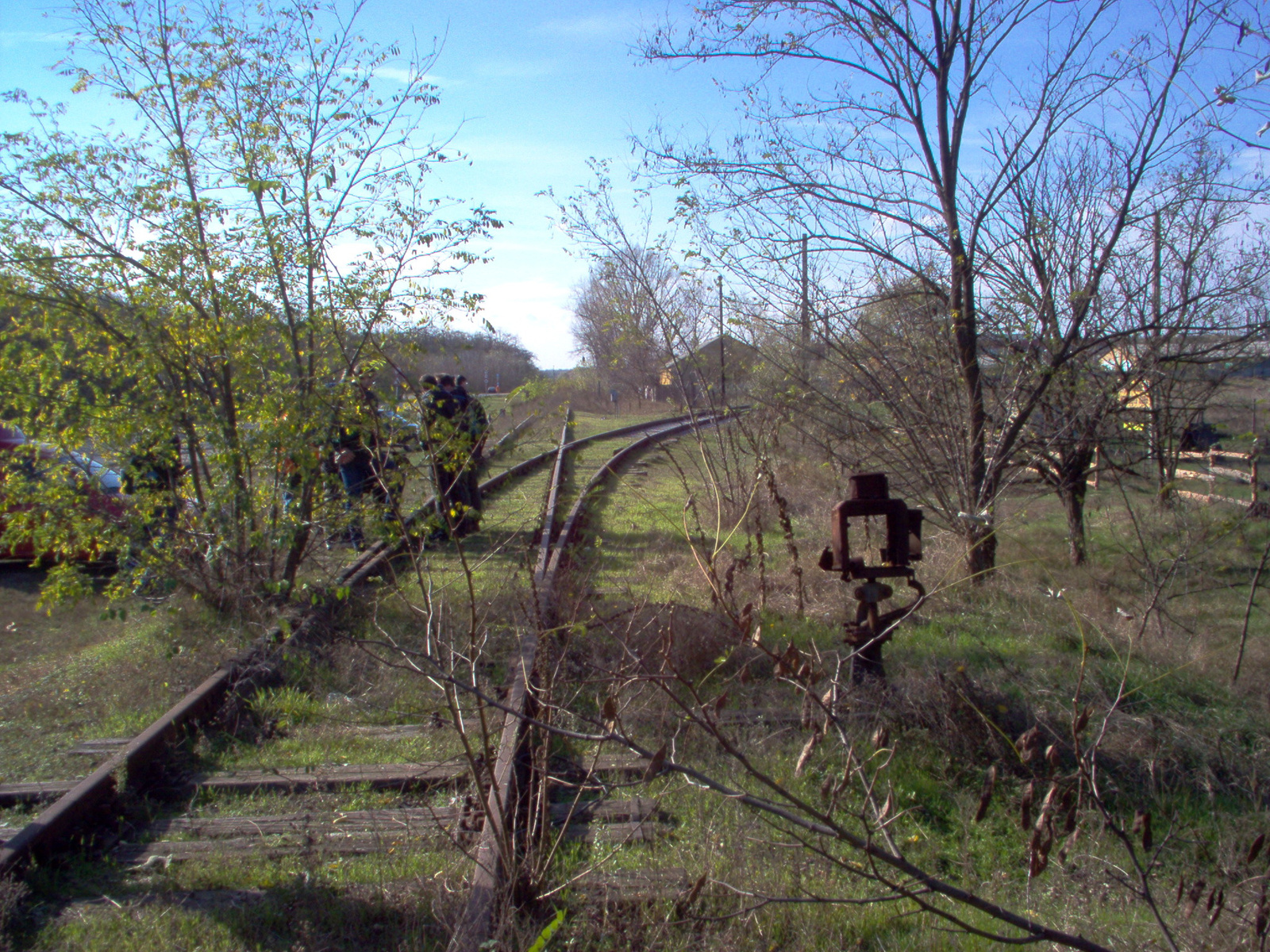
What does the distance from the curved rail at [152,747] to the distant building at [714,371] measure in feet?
11.1

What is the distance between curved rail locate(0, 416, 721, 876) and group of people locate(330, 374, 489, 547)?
0.38 m

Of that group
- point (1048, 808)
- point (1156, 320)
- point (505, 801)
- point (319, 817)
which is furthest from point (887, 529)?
point (1156, 320)

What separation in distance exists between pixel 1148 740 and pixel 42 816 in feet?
17.1

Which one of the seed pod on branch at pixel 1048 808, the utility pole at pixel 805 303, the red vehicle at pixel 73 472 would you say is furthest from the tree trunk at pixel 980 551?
the red vehicle at pixel 73 472

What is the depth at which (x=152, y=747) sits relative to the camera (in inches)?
180

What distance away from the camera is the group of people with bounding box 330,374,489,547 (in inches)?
160

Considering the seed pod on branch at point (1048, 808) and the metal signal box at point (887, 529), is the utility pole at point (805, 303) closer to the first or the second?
the metal signal box at point (887, 529)

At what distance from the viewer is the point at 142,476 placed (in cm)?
643

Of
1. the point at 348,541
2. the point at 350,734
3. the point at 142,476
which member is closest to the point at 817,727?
the point at 350,734

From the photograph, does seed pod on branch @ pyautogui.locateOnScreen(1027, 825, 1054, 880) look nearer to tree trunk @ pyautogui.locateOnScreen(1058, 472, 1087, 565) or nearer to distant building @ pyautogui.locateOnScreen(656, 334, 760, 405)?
distant building @ pyautogui.locateOnScreen(656, 334, 760, 405)

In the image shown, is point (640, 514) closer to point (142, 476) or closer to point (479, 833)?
point (142, 476)

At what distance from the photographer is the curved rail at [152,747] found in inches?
146

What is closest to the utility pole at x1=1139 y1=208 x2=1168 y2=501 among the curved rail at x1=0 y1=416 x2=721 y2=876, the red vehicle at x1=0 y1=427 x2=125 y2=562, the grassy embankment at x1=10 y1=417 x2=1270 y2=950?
the grassy embankment at x1=10 y1=417 x2=1270 y2=950

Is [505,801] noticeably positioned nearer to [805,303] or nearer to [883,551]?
[883,551]
